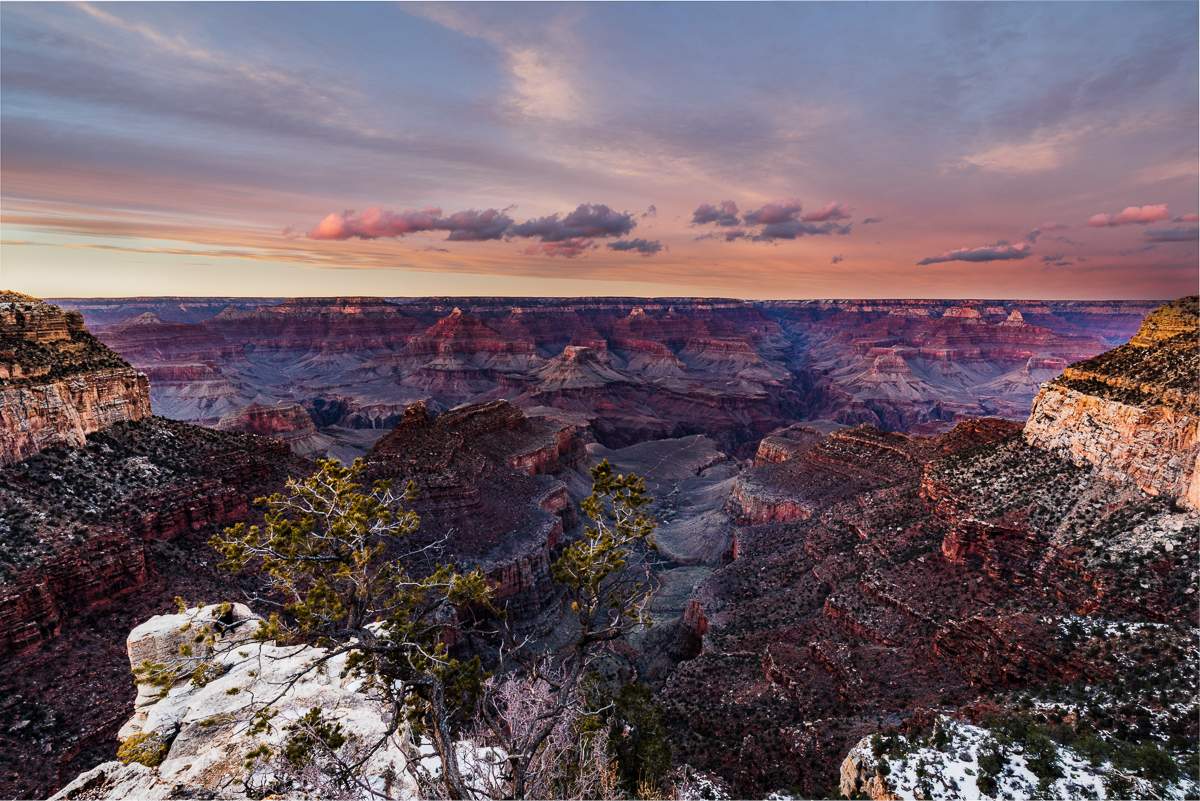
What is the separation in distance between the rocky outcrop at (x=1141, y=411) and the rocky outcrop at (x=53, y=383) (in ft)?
197

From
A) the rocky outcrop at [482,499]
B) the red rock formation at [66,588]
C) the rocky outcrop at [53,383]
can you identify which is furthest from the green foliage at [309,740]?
the rocky outcrop at [53,383]

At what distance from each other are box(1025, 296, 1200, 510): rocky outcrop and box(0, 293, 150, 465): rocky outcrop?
6004 cm

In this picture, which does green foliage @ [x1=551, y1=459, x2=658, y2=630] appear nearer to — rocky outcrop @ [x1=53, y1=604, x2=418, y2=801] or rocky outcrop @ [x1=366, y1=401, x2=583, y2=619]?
rocky outcrop @ [x1=53, y1=604, x2=418, y2=801]

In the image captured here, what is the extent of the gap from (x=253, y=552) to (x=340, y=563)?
5.55 ft

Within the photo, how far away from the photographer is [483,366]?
193625 mm

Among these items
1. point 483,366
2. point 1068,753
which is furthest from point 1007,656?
point 483,366

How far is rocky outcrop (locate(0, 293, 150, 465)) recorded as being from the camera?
27969 millimetres

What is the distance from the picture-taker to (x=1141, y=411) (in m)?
26.2

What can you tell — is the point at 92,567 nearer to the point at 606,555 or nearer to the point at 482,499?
the point at 606,555

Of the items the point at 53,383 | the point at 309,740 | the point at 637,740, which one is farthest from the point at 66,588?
the point at 637,740

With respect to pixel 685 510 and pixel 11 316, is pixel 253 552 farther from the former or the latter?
pixel 685 510

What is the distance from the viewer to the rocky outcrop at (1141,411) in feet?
81.3

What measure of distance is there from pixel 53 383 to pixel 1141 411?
199 feet

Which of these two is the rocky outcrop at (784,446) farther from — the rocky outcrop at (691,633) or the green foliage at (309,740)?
the green foliage at (309,740)
